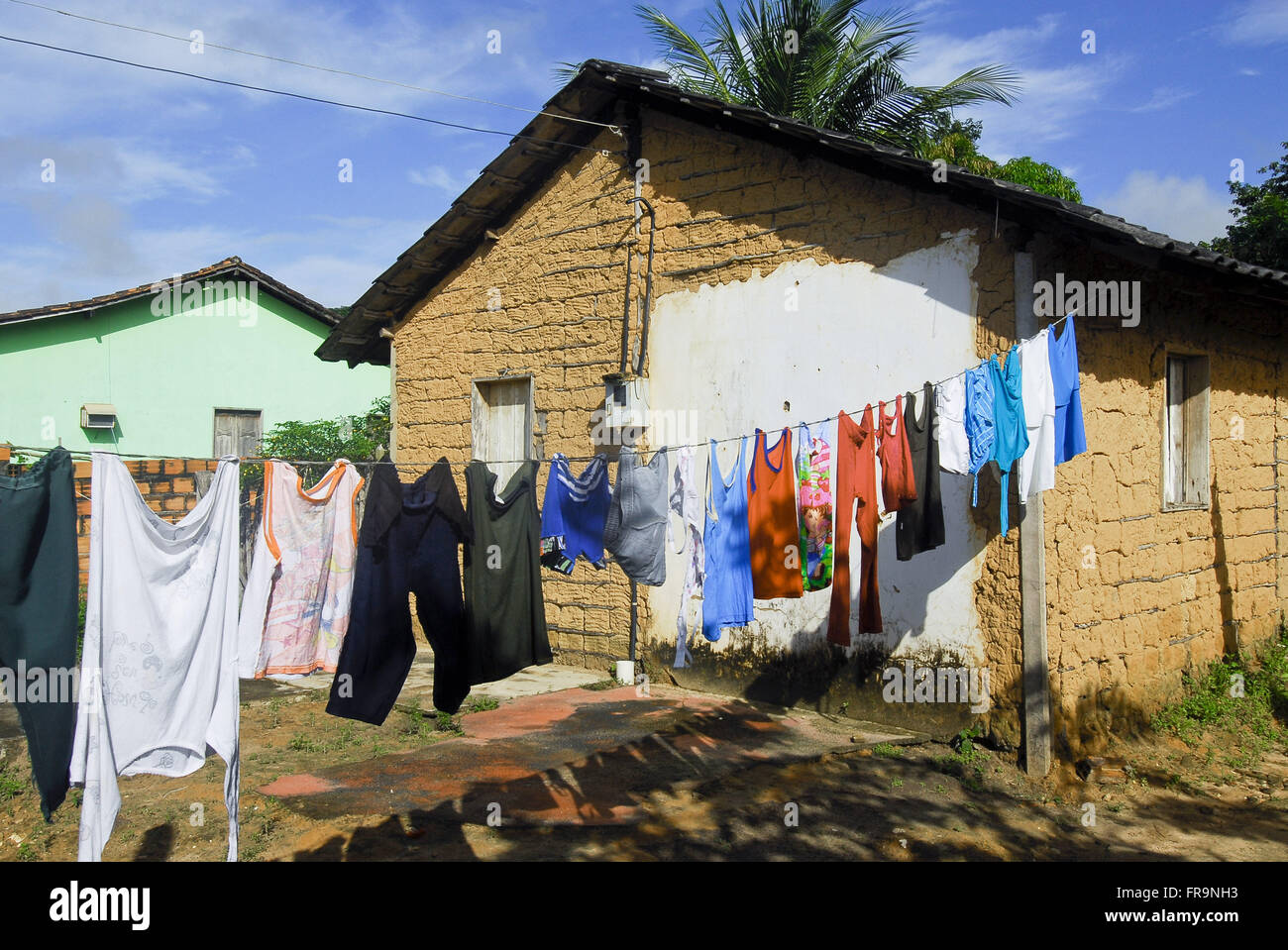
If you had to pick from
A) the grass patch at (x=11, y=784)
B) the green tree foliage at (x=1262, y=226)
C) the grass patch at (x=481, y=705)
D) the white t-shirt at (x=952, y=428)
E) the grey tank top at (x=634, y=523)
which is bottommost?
the grass patch at (x=481, y=705)

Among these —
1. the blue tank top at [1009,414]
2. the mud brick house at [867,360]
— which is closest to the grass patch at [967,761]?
the mud brick house at [867,360]

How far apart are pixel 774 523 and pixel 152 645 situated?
12.1 feet

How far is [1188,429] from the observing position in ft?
27.4

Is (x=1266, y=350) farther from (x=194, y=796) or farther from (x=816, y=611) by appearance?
(x=194, y=796)

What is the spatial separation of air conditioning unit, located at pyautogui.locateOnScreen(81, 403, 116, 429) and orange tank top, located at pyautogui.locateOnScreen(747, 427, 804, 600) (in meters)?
15.0

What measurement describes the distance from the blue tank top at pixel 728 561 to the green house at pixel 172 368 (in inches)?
543

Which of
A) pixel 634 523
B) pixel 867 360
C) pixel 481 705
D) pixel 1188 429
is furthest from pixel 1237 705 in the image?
pixel 481 705

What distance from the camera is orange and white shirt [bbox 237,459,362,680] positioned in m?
4.75

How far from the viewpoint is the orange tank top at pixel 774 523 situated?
610cm

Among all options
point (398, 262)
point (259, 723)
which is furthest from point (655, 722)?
point (398, 262)

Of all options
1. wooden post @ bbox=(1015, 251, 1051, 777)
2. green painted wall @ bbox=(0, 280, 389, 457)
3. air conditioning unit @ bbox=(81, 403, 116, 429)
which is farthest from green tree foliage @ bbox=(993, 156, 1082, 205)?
air conditioning unit @ bbox=(81, 403, 116, 429)

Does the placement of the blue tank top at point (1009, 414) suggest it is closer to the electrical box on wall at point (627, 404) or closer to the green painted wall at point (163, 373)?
the electrical box on wall at point (627, 404)

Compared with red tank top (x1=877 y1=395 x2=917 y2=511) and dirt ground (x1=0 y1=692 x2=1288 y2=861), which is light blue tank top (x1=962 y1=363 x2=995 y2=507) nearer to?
red tank top (x1=877 y1=395 x2=917 y2=511)

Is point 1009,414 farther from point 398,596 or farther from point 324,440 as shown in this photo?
point 324,440
